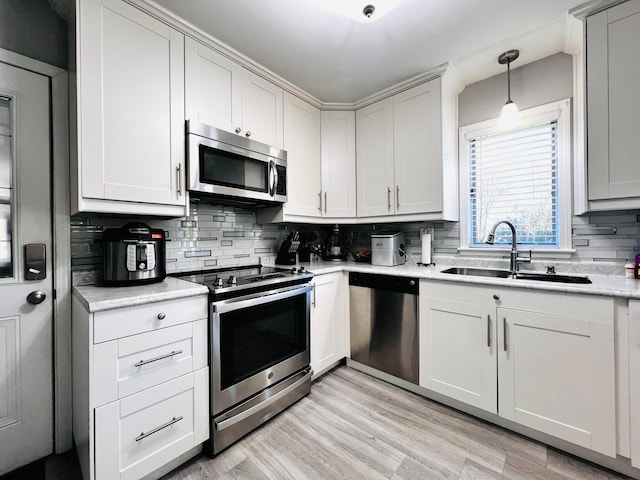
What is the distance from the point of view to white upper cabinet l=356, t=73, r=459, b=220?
2.22m

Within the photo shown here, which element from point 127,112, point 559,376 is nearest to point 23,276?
point 127,112

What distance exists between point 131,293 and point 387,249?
191cm

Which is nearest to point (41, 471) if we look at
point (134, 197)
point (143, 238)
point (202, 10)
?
point (143, 238)

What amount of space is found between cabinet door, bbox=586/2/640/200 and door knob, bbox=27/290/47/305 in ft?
10.3

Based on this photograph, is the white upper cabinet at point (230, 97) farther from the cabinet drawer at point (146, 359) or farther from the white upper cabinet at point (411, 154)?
the cabinet drawer at point (146, 359)

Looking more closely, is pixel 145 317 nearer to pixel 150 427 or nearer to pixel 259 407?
Answer: pixel 150 427

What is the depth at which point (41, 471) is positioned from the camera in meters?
1.43

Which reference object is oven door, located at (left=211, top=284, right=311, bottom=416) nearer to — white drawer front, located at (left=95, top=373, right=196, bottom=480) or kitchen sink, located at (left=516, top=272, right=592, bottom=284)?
white drawer front, located at (left=95, top=373, right=196, bottom=480)

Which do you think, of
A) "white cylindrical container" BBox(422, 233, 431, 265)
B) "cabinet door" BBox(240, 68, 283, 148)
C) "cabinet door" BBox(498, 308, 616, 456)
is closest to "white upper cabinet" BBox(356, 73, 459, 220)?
"white cylindrical container" BBox(422, 233, 431, 265)

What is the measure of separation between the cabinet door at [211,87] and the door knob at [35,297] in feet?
4.19

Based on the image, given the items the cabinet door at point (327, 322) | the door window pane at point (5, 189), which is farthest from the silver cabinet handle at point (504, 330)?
the door window pane at point (5, 189)

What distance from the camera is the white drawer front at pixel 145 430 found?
1160mm

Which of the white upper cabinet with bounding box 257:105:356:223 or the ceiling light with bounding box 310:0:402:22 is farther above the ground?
the ceiling light with bounding box 310:0:402:22

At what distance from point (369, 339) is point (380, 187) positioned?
1360mm
